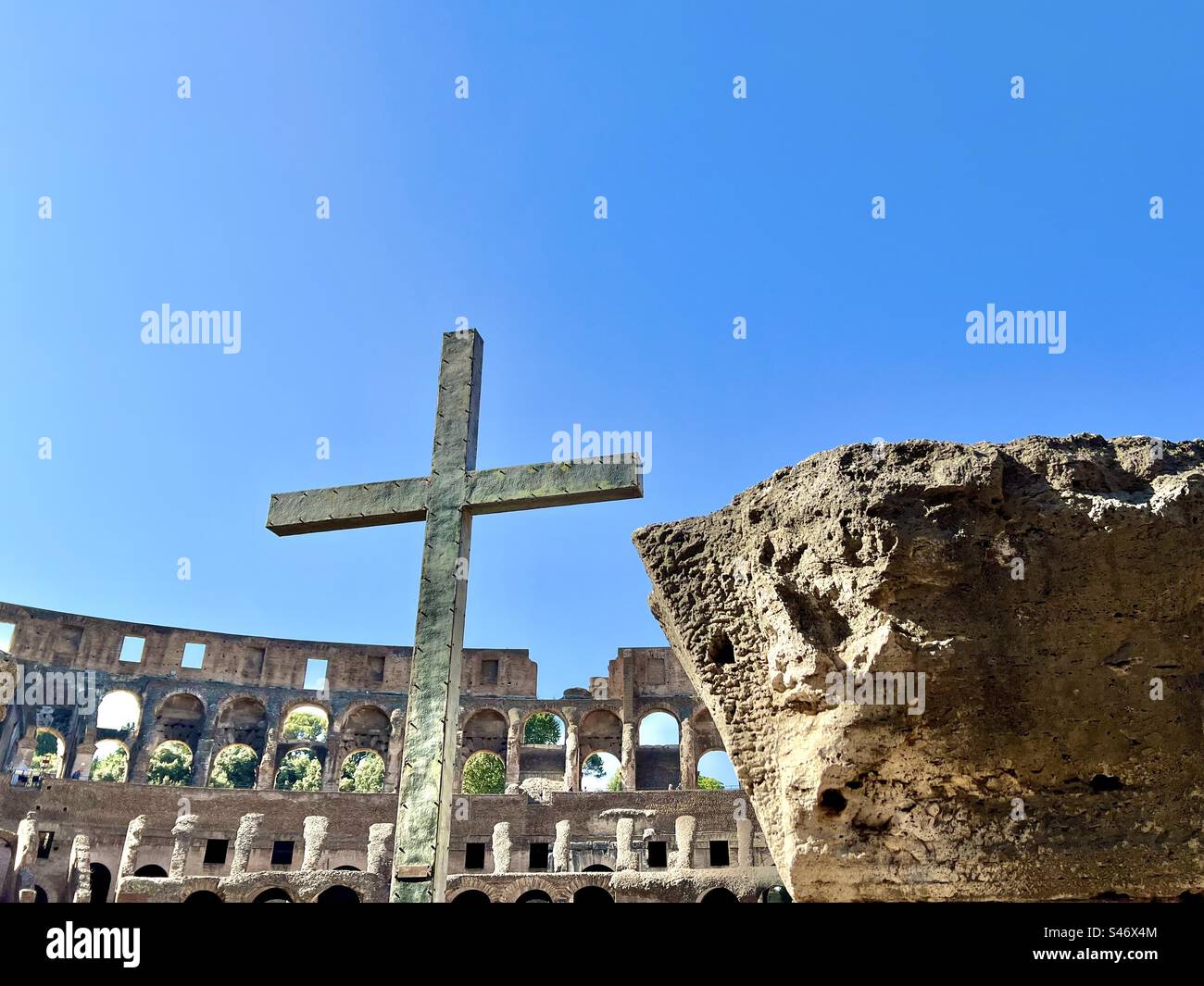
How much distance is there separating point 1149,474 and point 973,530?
75 cm

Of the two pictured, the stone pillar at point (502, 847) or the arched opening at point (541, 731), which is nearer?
the stone pillar at point (502, 847)

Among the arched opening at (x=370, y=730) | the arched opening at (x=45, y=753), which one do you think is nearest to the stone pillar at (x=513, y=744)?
the arched opening at (x=370, y=730)

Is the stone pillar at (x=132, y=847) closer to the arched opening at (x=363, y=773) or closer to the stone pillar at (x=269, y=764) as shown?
the stone pillar at (x=269, y=764)

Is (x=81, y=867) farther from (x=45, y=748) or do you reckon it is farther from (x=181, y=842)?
(x=45, y=748)

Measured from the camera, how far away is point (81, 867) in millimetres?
24641

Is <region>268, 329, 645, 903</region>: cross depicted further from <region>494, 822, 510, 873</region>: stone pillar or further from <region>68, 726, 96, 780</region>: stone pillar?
<region>68, 726, 96, 780</region>: stone pillar

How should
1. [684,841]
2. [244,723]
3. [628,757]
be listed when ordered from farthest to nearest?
1. [244,723]
2. [628,757]
3. [684,841]

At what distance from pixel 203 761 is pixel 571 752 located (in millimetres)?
13282

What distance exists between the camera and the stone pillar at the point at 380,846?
24.1 metres

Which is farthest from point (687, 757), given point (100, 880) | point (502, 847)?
Result: point (100, 880)

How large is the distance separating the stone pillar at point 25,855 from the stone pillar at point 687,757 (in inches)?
765

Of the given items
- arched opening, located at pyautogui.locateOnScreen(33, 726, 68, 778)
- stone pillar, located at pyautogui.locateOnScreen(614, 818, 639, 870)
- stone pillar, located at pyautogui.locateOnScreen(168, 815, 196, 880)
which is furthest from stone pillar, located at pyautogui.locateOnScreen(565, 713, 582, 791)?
arched opening, located at pyautogui.locateOnScreen(33, 726, 68, 778)
